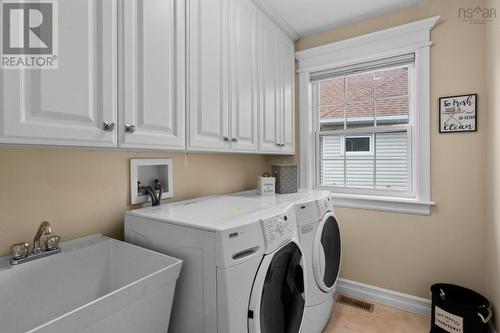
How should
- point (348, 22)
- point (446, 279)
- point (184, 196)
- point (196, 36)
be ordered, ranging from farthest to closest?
point (348, 22)
point (446, 279)
point (184, 196)
point (196, 36)

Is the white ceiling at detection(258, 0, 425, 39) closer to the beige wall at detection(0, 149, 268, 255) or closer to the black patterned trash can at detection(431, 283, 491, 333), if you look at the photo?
the beige wall at detection(0, 149, 268, 255)

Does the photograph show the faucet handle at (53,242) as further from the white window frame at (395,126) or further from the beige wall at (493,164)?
the beige wall at (493,164)

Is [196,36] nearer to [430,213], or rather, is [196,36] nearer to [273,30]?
[273,30]

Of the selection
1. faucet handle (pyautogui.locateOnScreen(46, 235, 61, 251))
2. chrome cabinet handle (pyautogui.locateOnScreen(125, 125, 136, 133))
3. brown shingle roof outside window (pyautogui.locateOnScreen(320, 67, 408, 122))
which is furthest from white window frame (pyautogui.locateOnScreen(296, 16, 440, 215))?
faucet handle (pyautogui.locateOnScreen(46, 235, 61, 251))

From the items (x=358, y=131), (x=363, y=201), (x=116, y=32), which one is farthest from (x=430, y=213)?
(x=116, y=32)

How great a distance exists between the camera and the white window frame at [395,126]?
78.7 inches

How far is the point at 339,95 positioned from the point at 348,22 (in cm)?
65

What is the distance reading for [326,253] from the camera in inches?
71.0

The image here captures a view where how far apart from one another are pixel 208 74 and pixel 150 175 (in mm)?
725

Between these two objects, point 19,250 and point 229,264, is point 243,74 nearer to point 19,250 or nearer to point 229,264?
point 229,264

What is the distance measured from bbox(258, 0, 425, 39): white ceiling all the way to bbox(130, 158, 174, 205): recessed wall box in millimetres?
1448

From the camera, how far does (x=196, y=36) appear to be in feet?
4.44

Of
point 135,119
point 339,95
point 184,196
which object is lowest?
point 184,196

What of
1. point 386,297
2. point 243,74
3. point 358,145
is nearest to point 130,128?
point 243,74
